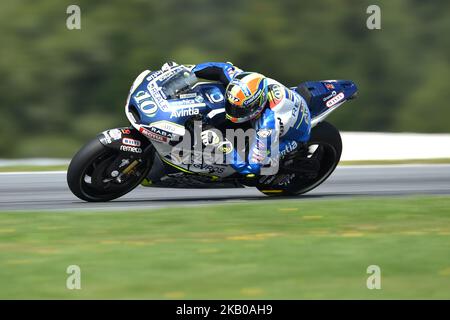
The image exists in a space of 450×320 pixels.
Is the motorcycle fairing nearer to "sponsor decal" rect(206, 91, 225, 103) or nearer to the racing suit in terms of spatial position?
the racing suit

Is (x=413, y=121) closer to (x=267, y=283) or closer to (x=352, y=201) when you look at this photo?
(x=352, y=201)

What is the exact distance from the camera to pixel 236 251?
8.11m

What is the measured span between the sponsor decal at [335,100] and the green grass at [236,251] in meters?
1.14

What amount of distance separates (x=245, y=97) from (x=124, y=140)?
1.36 meters

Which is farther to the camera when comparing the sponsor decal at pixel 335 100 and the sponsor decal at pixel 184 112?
the sponsor decal at pixel 335 100

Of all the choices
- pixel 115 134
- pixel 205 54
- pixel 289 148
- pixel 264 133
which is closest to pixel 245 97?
pixel 264 133

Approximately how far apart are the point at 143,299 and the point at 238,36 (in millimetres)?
24414

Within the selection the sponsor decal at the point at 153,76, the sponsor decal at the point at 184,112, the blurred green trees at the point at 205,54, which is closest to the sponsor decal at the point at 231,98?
the sponsor decal at the point at 184,112

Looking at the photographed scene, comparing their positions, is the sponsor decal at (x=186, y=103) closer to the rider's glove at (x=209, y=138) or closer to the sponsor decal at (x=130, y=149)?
the rider's glove at (x=209, y=138)

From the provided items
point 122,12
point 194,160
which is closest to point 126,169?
point 194,160

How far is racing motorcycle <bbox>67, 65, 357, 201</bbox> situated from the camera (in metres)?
9.98

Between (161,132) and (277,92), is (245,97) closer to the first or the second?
(277,92)

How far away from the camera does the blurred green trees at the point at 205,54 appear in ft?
86.5

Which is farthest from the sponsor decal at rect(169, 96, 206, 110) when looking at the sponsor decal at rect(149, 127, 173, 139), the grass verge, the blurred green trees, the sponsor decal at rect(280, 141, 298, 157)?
the blurred green trees
